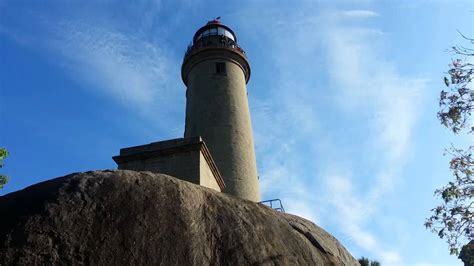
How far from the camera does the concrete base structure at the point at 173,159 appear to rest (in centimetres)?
1141

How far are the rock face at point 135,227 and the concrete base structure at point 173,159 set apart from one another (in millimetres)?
4778

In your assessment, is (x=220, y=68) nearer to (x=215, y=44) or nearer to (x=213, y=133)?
(x=215, y=44)

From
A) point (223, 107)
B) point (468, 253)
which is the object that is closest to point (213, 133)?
point (223, 107)

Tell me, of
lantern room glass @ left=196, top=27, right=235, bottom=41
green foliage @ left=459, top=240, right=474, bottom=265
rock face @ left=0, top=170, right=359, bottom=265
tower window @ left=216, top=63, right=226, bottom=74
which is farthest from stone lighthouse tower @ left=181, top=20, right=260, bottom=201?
rock face @ left=0, top=170, right=359, bottom=265

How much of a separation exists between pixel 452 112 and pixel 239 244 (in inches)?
323

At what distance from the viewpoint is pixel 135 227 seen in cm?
539

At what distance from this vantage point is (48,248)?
4879 millimetres

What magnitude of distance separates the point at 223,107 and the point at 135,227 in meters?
12.0

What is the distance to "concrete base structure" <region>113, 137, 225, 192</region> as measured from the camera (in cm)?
1141

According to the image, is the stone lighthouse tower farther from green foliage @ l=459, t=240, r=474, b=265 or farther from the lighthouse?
green foliage @ l=459, t=240, r=474, b=265

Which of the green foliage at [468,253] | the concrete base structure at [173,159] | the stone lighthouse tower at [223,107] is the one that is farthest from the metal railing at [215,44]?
the green foliage at [468,253]

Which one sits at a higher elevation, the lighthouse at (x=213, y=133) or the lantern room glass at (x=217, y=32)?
the lantern room glass at (x=217, y=32)

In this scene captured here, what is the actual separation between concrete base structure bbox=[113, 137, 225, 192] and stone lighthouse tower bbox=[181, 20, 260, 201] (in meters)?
3.50

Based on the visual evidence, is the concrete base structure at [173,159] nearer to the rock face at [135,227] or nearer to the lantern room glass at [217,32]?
Result: the rock face at [135,227]
